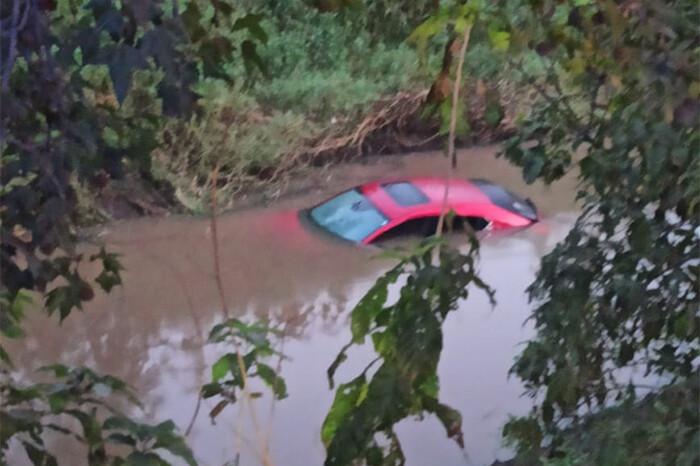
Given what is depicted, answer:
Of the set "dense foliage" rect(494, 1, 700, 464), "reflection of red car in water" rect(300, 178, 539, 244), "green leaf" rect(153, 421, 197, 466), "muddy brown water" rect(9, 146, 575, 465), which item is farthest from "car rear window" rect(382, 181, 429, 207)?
"green leaf" rect(153, 421, 197, 466)

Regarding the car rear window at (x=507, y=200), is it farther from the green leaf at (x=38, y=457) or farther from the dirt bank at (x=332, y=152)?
the green leaf at (x=38, y=457)

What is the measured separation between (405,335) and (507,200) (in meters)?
2.94

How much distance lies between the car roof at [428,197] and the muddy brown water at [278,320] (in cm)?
24

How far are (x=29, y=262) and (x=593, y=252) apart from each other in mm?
1071

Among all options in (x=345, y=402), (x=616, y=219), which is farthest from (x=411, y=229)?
(x=345, y=402)

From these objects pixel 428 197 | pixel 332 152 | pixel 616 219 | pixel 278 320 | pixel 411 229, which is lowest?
pixel 616 219

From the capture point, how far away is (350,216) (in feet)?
12.4

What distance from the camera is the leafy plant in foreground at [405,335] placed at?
1.02 meters

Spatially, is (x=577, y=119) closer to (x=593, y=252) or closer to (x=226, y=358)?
(x=593, y=252)

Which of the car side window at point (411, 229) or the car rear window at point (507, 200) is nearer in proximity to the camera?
the car side window at point (411, 229)

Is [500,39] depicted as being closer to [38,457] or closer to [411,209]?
[38,457]

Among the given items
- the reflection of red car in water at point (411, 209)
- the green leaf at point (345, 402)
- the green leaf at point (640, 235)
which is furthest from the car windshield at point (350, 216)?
the green leaf at point (345, 402)

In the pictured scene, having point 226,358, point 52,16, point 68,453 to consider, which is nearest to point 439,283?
point 226,358

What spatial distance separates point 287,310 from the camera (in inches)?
126
